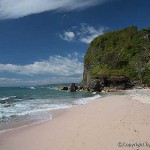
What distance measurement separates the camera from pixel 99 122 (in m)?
17.1

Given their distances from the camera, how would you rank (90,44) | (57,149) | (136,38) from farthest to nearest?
(90,44) < (136,38) < (57,149)

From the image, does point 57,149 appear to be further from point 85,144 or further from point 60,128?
point 60,128

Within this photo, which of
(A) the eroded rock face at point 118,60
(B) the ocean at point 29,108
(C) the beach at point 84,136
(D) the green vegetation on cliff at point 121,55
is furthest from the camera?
(D) the green vegetation on cliff at point 121,55

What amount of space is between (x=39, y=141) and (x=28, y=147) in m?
1.01

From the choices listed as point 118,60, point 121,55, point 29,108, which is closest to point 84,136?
point 29,108

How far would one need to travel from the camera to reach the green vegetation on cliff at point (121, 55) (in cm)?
9095

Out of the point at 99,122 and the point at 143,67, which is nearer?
the point at 99,122

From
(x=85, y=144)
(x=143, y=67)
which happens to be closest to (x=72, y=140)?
(x=85, y=144)

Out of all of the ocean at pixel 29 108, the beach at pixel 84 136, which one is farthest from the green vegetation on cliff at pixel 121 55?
the beach at pixel 84 136

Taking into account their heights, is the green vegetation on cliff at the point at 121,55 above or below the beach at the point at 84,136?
above

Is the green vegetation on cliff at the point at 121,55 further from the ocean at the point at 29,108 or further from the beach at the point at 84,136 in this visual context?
the beach at the point at 84,136

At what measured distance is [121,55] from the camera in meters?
102

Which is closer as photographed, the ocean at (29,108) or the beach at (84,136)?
the beach at (84,136)

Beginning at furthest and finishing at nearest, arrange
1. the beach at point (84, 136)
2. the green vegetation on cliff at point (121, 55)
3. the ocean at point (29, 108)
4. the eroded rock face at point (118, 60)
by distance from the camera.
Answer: the green vegetation on cliff at point (121, 55) → the eroded rock face at point (118, 60) → the ocean at point (29, 108) → the beach at point (84, 136)
